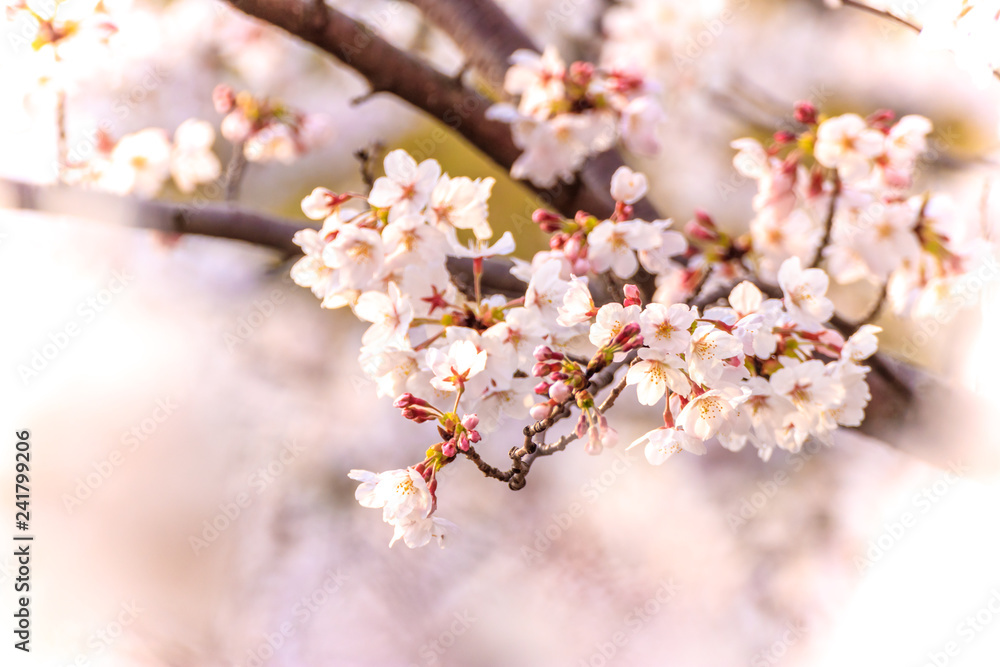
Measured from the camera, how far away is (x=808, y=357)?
1.13m

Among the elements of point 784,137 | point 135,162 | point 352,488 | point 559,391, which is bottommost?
point 352,488

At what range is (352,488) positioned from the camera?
2979 mm

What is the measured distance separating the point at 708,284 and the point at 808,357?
0.49 meters

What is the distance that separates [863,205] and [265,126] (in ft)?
5.46

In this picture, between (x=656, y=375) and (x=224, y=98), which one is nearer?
(x=656, y=375)

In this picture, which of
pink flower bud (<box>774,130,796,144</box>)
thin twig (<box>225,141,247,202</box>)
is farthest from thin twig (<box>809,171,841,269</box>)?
thin twig (<box>225,141,247,202</box>)

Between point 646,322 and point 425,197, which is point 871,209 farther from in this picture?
point 425,197

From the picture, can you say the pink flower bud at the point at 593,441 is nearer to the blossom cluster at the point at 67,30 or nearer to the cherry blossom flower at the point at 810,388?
the cherry blossom flower at the point at 810,388

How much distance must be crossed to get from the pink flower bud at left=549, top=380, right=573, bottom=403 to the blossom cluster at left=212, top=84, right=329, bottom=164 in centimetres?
146

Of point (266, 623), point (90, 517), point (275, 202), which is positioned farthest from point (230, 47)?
point (266, 623)

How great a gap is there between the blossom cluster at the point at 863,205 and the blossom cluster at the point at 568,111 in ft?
0.89

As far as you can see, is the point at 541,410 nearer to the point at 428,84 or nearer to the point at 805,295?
the point at 805,295

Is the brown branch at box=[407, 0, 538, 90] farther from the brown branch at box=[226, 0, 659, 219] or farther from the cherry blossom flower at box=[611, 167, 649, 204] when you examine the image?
the cherry blossom flower at box=[611, 167, 649, 204]

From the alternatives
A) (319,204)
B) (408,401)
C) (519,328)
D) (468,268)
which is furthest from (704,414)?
(319,204)
